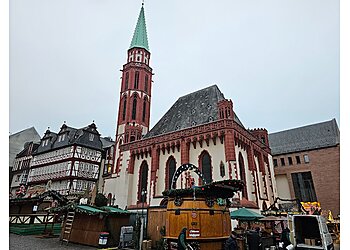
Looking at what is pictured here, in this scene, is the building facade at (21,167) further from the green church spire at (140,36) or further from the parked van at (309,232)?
the parked van at (309,232)

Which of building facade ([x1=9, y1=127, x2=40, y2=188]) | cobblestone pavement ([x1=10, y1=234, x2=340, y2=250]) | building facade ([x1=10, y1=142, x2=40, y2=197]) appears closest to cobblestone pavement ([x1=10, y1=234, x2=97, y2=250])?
cobblestone pavement ([x1=10, y1=234, x2=340, y2=250])

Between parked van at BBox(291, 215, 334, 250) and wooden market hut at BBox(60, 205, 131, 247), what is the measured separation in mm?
9800

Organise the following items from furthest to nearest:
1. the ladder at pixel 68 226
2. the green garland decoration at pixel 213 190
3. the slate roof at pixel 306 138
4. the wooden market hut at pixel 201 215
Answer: the slate roof at pixel 306 138 < the ladder at pixel 68 226 < the green garland decoration at pixel 213 190 < the wooden market hut at pixel 201 215

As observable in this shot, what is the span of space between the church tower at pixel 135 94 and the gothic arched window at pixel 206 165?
38.4 feet

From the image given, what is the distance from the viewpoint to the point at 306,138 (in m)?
38.5

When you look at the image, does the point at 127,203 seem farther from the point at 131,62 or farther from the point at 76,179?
the point at 131,62

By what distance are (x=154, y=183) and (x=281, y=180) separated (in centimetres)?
2403

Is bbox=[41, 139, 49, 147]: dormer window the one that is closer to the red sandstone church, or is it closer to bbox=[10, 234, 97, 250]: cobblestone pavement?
the red sandstone church

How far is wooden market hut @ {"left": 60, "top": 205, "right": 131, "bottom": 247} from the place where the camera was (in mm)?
14086

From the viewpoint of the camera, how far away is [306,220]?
10758 millimetres

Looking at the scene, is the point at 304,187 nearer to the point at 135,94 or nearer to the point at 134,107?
the point at 134,107

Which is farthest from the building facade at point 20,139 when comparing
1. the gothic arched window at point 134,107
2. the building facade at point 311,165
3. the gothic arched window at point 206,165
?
the building facade at point 311,165

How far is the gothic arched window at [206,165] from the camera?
2127 cm

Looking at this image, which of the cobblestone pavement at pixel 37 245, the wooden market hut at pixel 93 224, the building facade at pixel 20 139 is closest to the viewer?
the cobblestone pavement at pixel 37 245
